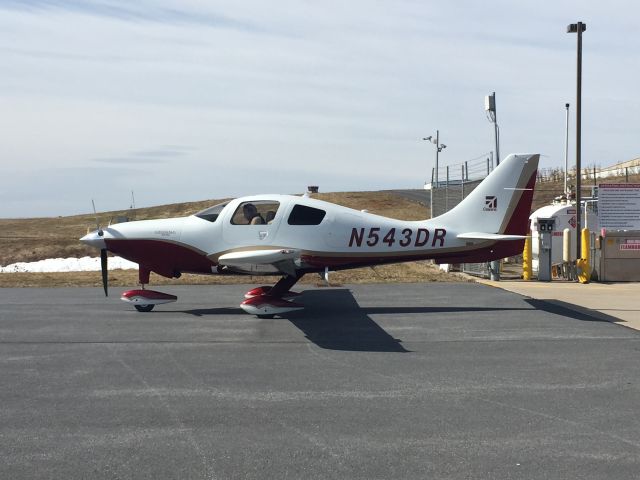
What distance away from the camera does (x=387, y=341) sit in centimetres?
1028

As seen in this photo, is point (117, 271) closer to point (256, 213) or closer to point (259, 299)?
point (256, 213)

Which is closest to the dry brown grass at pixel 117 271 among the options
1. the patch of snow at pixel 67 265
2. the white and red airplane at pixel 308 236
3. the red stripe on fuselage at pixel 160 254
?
the patch of snow at pixel 67 265

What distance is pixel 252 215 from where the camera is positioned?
1316 cm

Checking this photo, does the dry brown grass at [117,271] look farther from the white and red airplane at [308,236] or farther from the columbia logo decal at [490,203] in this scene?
the columbia logo decal at [490,203]

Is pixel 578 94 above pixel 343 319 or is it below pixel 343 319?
above

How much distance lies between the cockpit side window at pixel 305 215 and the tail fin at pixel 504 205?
2687 mm

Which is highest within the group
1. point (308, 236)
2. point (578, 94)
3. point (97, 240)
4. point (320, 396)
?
point (578, 94)

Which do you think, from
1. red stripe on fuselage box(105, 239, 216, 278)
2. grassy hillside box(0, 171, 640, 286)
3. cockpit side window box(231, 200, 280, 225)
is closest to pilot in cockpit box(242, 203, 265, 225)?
cockpit side window box(231, 200, 280, 225)

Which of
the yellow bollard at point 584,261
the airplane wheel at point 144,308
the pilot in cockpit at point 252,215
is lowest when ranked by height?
the airplane wheel at point 144,308

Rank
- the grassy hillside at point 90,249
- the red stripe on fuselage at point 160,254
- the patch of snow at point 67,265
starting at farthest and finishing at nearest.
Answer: the patch of snow at point 67,265, the grassy hillside at point 90,249, the red stripe on fuselage at point 160,254

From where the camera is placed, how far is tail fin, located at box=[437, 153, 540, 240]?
14023 millimetres

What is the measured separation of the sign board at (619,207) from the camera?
2045 centimetres

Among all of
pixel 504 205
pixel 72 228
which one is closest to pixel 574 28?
pixel 504 205

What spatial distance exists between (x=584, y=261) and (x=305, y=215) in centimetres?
997
